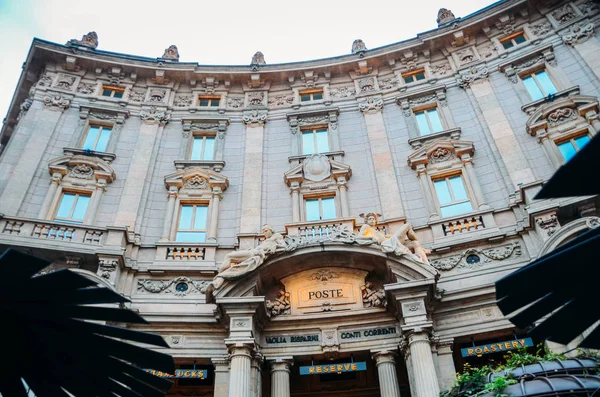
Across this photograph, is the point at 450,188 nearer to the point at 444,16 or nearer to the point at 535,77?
the point at 535,77

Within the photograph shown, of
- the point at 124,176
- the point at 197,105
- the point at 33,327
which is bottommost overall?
the point at 33,327

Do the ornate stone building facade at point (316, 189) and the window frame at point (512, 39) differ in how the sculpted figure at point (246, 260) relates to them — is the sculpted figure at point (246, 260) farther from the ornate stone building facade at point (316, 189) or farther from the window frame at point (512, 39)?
the window frame at point (512, 39)

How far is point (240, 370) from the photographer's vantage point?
45.9 feet

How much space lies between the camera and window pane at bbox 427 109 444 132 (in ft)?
71.6

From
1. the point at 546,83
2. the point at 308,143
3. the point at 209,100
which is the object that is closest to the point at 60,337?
→ the point at 308,143

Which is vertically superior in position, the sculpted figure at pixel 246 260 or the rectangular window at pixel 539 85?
the rectangular window at pixel 539 85

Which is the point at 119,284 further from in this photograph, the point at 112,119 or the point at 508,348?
the point at 508,348

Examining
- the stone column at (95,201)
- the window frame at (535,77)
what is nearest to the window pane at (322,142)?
the window frame at (535,77)

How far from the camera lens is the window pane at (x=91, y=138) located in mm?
21872

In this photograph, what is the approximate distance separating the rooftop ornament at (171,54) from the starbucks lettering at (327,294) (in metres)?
16.5

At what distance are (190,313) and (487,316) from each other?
33.3 feet

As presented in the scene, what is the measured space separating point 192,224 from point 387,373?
10.2 meters

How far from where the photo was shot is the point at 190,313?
16.2 meters

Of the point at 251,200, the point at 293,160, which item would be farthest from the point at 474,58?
the point at 251,200
